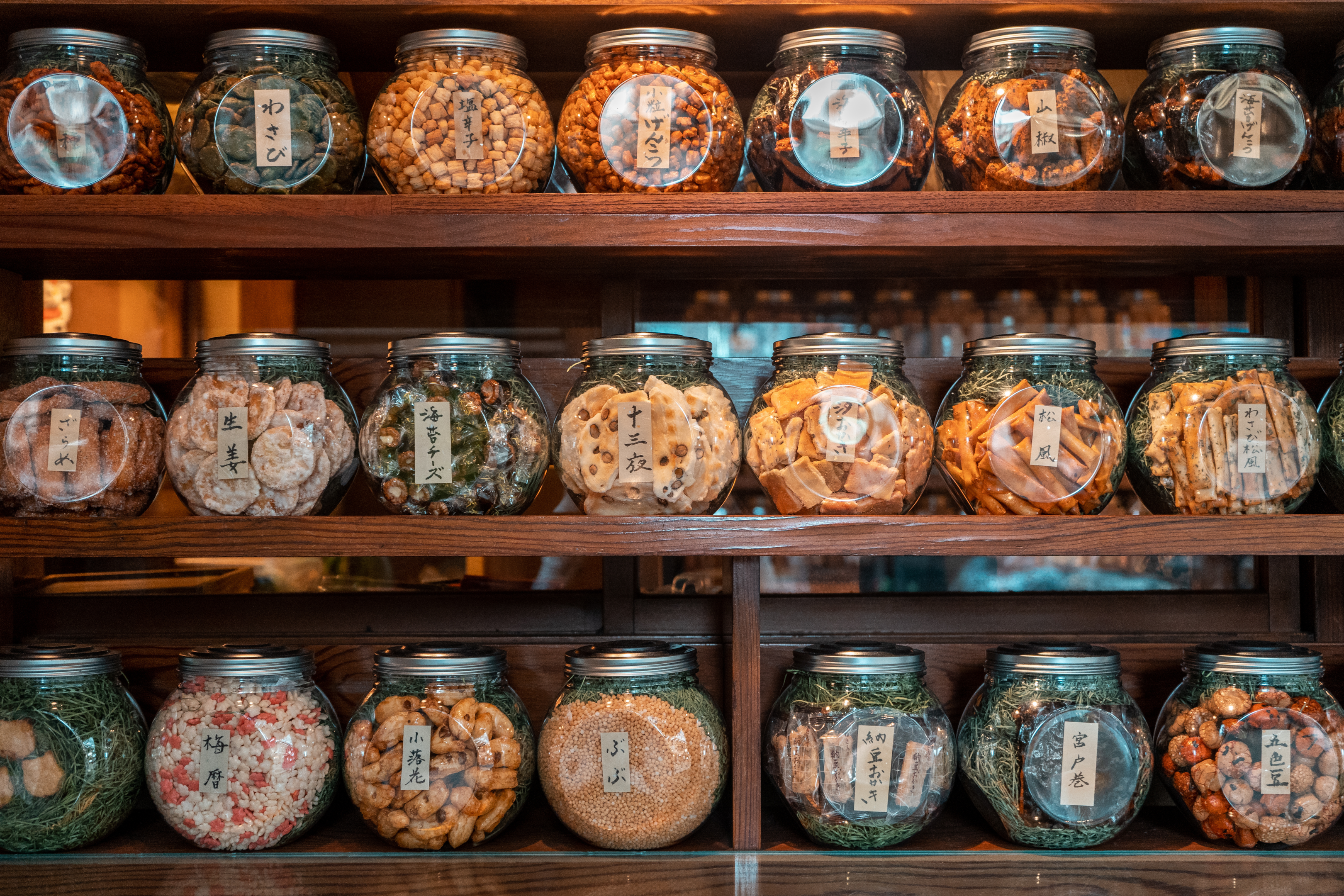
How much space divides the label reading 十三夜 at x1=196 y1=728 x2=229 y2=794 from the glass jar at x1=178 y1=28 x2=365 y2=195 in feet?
1.94

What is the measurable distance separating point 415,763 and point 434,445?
33cm

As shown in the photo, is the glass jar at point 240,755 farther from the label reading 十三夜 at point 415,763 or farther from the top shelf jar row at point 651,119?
the top shelf jar row at point 651,119

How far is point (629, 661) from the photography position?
1066mm

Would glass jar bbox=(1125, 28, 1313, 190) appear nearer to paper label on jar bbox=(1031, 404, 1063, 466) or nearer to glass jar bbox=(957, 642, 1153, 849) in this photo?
paper label on jar bbox=(1031, 404, 1063, 466)

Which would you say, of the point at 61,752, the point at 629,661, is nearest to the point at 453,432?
the point at 629,661

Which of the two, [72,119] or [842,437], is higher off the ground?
[72,119]

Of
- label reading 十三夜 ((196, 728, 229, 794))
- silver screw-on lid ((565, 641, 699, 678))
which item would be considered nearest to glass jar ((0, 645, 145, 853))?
label reading 十三夜 ((196, 728, 229, 794))

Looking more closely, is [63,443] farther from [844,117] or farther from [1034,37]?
[1034,37]

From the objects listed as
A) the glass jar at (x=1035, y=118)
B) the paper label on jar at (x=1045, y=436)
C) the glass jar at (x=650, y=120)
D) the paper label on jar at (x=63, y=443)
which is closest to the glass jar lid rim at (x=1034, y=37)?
the glass jar at (x=1035, y=118)

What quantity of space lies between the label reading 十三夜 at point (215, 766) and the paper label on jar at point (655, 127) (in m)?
0.75

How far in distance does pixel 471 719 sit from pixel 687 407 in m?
0.40

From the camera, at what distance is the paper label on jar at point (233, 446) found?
1049 mm

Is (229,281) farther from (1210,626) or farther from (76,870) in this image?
(1210,626)

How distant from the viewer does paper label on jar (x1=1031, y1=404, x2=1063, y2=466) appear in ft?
3.45
